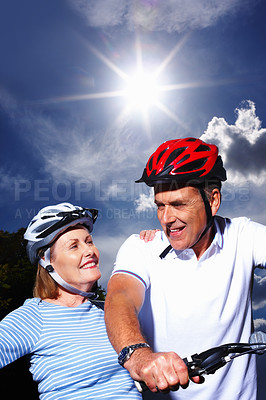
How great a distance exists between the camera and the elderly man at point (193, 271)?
356 cm

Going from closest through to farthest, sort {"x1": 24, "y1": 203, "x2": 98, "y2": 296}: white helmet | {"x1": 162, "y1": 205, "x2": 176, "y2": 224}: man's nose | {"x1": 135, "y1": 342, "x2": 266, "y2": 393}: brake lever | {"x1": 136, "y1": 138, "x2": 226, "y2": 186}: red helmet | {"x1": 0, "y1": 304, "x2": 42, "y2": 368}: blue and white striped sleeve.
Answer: {"x1": 135, "y1": 342, "x2": 266, "y2": 393}: brake lever, {"x1": 0, "y1": 304, "x2": 42, "y2": 368}: blue and white striped sleeve, {"x1": 162, "y1": 205, "x2": 176, "y2": 224}: man's nose, {"x1": 136, "y1": 138, "x2": 226, "y2": 186}: red helmet, {"x1": 24, "y1": 203, "x2": 98, "y2": 296}: white helmet

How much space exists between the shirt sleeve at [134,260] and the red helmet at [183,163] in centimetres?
70

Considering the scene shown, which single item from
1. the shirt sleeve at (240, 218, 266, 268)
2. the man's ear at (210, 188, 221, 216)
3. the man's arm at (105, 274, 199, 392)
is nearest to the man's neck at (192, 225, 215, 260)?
the man's ear at (210, 188, 221, 216)

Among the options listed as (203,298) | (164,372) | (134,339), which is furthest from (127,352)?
(203,298)

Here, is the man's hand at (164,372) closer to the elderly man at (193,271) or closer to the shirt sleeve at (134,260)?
the elderly man at (193,271)

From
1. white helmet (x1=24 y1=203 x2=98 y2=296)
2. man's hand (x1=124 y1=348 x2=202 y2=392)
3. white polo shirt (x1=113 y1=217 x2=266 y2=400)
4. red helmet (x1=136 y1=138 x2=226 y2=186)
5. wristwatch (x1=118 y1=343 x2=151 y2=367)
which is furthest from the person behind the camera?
white helmet (x1=24 y1=203 x2=98 y2=296)

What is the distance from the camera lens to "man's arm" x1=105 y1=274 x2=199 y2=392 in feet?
5.96

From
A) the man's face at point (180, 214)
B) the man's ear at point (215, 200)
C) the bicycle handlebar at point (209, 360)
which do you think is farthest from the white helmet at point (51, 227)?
the bicycle handlebar at point (209, 360)

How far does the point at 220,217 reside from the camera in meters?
4.25

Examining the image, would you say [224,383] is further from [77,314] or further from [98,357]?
[77,314]

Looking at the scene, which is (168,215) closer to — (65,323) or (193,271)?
(193,271)

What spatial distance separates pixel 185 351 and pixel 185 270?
835 mm

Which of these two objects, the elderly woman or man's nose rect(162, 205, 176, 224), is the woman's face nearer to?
the elderly woman

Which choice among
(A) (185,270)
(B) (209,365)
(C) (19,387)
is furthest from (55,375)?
(C) (19,387)
